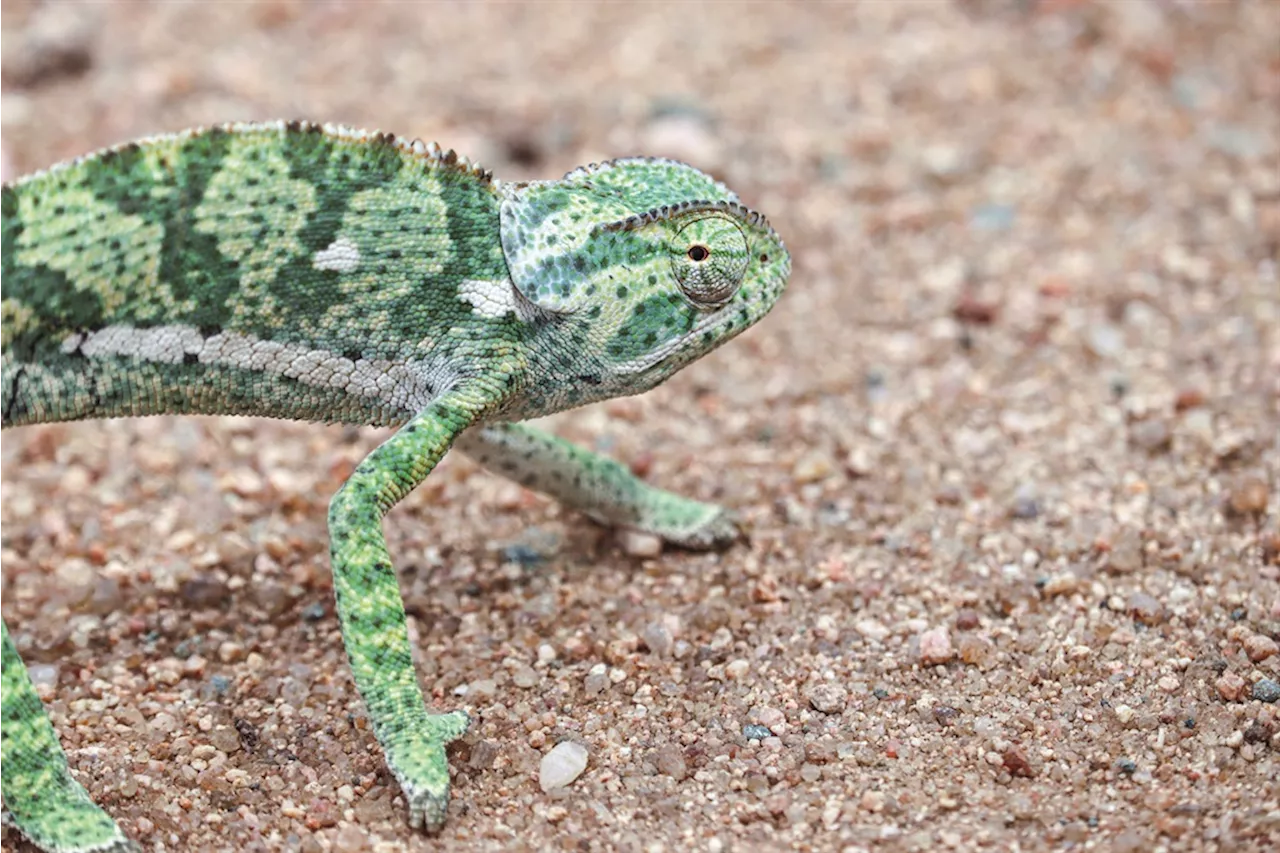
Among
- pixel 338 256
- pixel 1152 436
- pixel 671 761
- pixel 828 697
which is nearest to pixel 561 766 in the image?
pixel 671 761

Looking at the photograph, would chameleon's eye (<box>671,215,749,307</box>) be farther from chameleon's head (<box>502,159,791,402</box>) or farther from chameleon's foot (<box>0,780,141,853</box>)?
chameleon's foot (<box>0,780,141,853</box>)

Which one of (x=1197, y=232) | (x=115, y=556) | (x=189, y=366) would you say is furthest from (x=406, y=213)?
(x=1197, y=232)

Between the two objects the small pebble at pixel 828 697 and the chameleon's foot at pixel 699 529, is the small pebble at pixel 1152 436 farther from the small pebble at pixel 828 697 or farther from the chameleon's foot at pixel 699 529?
the small pebble at pixel 828 697

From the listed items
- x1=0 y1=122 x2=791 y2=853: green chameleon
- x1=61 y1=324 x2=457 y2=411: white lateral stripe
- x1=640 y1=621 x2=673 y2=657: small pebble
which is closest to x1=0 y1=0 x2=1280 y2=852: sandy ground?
x1=640 y1=621 x2=673 y2=657: small pebble

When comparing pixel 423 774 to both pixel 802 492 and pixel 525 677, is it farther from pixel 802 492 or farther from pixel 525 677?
pixel 802 492

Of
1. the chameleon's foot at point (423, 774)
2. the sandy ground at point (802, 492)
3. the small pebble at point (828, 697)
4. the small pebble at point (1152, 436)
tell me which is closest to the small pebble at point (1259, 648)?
the sandy ground at point (802, 492)
